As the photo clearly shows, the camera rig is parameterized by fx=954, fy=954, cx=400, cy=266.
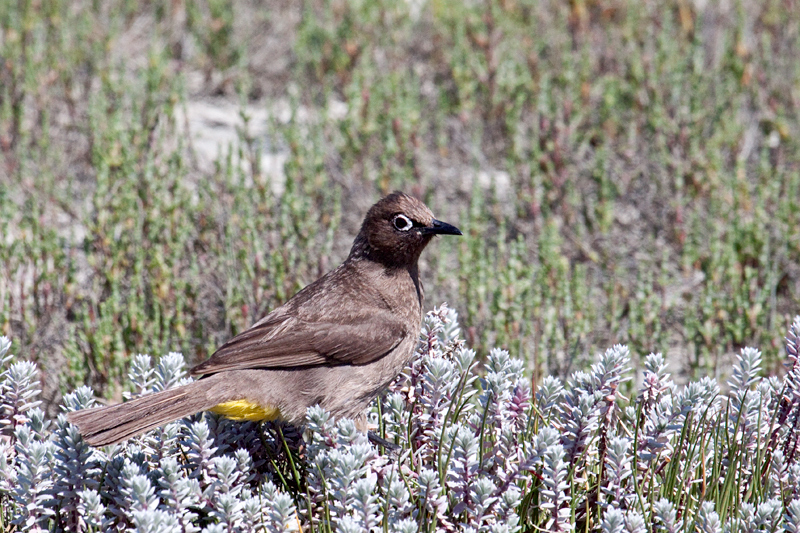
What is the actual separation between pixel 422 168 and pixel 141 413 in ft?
14.5

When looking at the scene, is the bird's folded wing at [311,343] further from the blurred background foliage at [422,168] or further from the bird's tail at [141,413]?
the blurred background foliage at [422,168]

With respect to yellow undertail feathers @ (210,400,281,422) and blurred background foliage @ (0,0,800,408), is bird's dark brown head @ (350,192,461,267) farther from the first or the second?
yellow undertail feathers @ (210,400,281,422)

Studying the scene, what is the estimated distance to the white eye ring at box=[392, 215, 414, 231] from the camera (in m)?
4.66

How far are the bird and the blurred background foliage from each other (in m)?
0.93

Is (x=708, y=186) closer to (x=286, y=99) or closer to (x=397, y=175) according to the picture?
(x=397, y=175)

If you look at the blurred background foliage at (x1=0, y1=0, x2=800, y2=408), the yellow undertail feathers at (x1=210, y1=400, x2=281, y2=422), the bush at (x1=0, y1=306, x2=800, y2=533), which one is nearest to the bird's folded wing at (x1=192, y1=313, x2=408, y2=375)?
the yellow undertail feathers at (x1=210, y1=400, x2=281, y2=422)

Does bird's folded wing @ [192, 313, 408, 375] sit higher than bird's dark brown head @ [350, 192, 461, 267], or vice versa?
bird's dark brown head @ [350, 192, 461, 267]

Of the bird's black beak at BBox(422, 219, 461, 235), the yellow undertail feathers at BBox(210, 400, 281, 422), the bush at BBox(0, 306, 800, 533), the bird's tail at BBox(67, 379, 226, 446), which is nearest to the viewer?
the bush at BBox(0, 306, 800, 533)

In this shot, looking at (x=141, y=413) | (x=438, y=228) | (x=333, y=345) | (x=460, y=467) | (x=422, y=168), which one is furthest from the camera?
(x=422, y=168)

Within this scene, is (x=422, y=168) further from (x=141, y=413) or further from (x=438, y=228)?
(x=141, y=413)

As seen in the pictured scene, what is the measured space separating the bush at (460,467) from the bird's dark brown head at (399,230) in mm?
1079

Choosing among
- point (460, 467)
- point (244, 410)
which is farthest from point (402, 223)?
point (460, 467)

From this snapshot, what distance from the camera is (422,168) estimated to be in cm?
755

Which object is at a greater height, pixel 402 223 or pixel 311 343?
pixel 402 223
